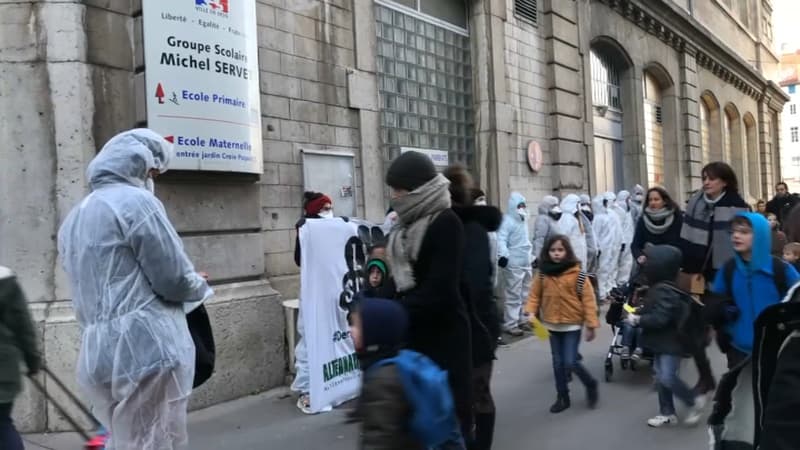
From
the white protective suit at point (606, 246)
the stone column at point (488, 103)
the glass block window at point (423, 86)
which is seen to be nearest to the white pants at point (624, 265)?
the white protective suit at point (606, 246)

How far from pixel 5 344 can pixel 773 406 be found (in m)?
2.72

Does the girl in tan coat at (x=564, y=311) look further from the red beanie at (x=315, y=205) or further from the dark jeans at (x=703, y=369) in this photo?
the red beanie at (x=315, y=205)

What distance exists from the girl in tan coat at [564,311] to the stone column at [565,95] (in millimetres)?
6309

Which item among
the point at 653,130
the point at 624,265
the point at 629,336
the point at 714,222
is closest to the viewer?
the point at 714,222

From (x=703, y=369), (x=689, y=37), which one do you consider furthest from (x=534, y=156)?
(x=689, y=37)

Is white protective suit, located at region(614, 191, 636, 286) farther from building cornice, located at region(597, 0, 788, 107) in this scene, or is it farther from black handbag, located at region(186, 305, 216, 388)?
black handbag, located at region(186, 305, 216, 388)

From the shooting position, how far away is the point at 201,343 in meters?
3.33

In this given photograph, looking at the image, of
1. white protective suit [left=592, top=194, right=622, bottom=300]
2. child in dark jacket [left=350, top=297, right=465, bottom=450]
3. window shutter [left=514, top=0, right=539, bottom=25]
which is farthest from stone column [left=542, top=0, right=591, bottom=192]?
child in dark jacket [left=350, top=297, right=465, bottom=450]

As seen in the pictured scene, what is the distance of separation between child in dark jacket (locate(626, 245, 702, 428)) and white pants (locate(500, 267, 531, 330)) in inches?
148

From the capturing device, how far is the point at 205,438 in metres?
4.99

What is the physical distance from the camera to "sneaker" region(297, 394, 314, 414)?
5.60m

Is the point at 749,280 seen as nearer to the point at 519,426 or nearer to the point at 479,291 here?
the point at 479,291

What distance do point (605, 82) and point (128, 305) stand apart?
1382cm

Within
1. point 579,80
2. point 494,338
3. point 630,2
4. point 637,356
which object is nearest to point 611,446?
point 494,338
